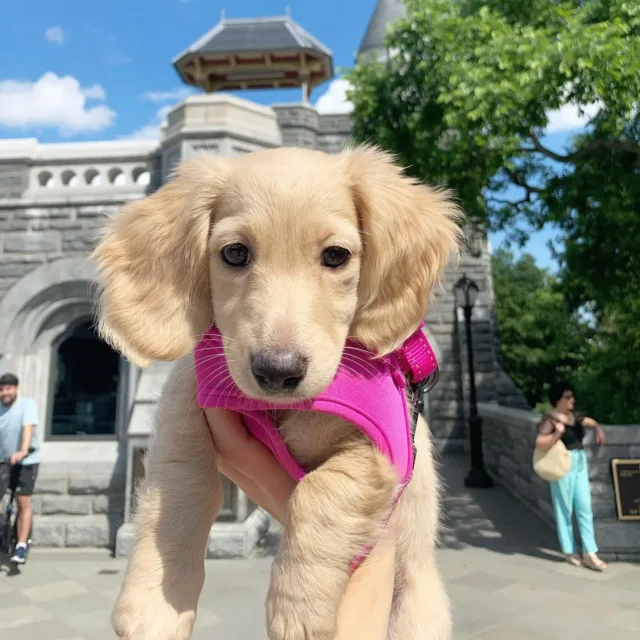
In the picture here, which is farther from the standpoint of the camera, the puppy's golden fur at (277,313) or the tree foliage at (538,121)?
the tree foliage at (538,121)

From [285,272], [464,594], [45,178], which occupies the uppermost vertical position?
[45,178]

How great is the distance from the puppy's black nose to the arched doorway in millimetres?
8994

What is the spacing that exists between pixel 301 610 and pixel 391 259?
0.99 meters

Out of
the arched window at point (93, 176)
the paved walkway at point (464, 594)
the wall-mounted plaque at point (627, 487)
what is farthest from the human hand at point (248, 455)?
the arched window at point (93, 176)

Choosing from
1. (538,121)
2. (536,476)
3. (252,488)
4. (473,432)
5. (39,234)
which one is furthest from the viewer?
(473,432)

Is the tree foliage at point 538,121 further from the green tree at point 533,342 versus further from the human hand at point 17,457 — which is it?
the green tree at point 533,342

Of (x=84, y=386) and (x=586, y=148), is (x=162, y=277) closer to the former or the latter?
(x=586, y=148)

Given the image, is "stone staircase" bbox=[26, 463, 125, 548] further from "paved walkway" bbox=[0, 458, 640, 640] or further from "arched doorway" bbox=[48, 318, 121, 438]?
"arched doorway" bbox=[48, 318, 121, 438]

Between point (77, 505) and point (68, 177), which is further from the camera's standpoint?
point (68, 177)

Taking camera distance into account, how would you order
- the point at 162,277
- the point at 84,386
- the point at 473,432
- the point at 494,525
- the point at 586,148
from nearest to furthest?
1. the point at 162,277
2. the point at 586,148
3. the point at 494,525
4. the point at 84,386
5. the point at 473,432

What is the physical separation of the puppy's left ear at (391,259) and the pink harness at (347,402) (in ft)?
0.31

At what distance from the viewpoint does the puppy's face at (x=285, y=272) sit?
1338mm

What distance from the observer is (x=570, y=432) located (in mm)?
7102

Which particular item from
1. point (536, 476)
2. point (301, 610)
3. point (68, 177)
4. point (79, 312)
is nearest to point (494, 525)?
point (536, 476)
